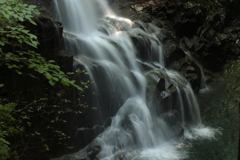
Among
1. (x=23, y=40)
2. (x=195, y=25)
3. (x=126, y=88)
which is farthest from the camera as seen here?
(x=195, y=25)

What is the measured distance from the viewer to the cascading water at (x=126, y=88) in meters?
7.19

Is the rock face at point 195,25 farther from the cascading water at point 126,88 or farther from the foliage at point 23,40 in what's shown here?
the foliage at point 23,40

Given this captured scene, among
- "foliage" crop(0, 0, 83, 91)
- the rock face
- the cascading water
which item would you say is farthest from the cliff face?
"foliage" crop(0, 0, 83, 91)

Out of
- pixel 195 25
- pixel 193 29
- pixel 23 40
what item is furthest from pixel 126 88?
pixel 195 25

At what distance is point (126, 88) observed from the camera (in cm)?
805

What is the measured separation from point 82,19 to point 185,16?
563 centimetres

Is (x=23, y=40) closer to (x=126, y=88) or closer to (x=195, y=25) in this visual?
(x=126, y=88)

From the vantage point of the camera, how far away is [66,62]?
21.0ft

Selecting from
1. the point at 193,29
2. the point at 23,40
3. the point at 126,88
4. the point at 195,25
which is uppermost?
the point at 195,25

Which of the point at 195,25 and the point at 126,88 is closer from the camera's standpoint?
the point at 126,88

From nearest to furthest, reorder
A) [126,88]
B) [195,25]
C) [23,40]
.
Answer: [23,40], [126,88], [195,25]

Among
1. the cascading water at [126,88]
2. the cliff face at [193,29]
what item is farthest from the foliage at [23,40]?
the cliff face at [193,29]

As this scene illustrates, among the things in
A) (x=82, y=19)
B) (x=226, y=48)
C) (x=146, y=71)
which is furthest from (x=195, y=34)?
(x=82, y=19)

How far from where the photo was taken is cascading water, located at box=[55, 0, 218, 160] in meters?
7.19
